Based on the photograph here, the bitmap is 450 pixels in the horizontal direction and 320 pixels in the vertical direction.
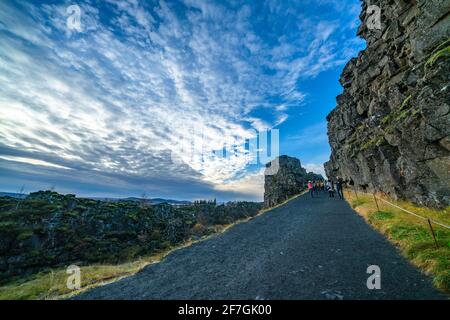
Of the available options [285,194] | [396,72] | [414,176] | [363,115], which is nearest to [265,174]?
[285,194]

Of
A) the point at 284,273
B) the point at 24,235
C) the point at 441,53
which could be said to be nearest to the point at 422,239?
the point at 284,273

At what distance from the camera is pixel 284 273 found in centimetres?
696

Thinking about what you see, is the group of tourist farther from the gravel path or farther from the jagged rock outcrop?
the gravel path

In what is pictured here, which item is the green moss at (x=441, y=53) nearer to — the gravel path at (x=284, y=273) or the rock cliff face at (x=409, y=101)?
the rock cliff face at (x=409, y=101)

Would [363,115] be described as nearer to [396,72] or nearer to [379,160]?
[396,72]

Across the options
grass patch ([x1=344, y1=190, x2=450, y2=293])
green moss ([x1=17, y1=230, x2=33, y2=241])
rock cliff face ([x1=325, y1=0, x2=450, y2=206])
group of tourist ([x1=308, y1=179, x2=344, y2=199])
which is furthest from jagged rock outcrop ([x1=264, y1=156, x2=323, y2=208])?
green moss ([x1=17, y1=230, x2=33, y2=241])

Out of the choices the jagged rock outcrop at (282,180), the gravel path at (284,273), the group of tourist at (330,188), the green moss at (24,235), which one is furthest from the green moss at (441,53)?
the green moss at (24,235)

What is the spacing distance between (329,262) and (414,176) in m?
11.7

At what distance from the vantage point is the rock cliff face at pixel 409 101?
11664mm

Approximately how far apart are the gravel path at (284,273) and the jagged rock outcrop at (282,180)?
3962cm

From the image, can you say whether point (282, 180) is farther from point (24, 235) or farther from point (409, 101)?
point (24, 235)

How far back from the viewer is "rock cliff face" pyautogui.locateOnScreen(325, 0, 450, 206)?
459 inches

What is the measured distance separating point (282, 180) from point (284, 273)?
50793mm

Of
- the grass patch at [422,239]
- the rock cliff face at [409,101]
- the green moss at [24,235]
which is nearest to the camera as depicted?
the grass patch at [422,239]
